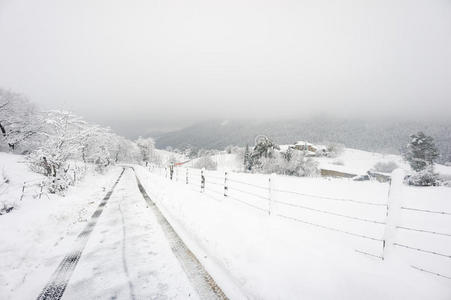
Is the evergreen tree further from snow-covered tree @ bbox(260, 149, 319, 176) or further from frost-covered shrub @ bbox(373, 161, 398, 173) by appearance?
frost-covered shrub @ bbox(373, 161, 398, 173)

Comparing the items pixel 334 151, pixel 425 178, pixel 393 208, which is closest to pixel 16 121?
pixel 393 208

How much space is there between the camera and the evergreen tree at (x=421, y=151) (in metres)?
34.2

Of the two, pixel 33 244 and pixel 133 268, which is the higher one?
pixel 133 268

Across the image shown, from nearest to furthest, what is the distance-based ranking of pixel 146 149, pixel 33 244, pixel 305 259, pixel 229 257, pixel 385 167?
pixel 305 259
pixel 229 257
pixel 33 244
pixel 385 167
pixel 146 149

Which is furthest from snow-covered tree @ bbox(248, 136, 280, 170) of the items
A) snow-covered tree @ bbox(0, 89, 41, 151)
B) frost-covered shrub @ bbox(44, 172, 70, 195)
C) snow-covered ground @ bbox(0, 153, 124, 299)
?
snow-covered tree @ bbox(0, 89, 41, 151)

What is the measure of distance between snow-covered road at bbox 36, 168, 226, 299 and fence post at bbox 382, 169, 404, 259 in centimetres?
319

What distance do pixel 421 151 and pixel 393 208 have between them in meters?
45.3

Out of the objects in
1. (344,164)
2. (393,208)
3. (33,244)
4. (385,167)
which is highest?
(393,208)

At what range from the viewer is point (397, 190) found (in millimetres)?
3461

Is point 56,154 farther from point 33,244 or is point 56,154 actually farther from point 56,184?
point 33,244

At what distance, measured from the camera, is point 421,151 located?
115ft

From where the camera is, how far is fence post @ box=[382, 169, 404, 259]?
136 inches

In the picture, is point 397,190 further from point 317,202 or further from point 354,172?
point 354,172

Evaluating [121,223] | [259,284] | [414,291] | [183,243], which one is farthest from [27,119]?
[414,291]
